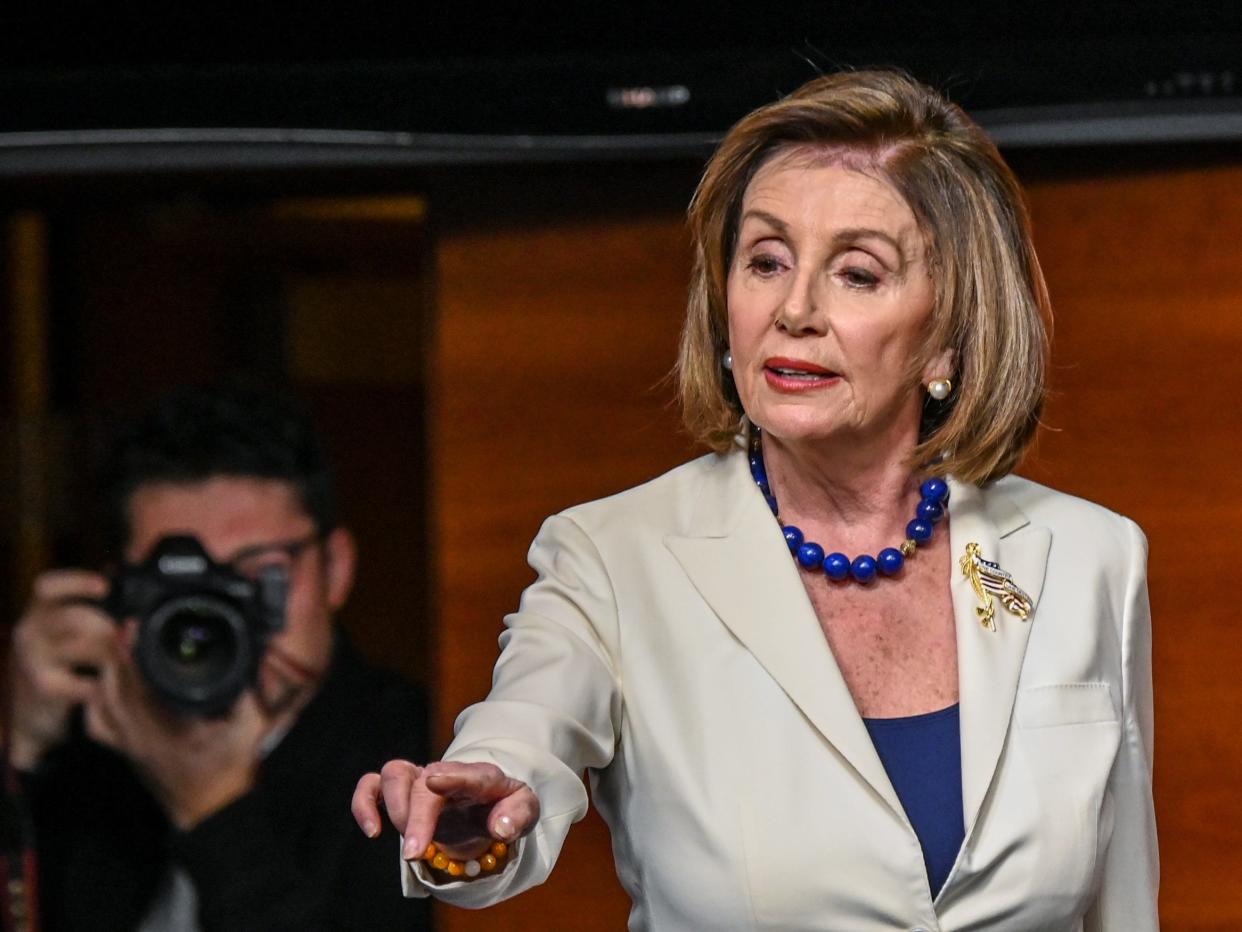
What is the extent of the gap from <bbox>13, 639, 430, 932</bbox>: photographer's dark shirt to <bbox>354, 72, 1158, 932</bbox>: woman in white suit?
0.81m

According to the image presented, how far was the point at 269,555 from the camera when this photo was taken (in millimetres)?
2234

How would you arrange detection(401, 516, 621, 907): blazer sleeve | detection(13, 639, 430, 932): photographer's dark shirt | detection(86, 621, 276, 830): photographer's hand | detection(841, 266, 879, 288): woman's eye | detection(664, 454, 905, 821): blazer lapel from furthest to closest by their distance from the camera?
1. detection(86, 621, 276, 830): photographer's hand
2. detection(13, 639, 430, 932): photographer's dark shirt
3. detection(841, 266, 879, 288): woman's eye
4. detection(664, 454, 905, 821): blazer lapel
5. detection(401, 516, 621, 907): blazer sleeve

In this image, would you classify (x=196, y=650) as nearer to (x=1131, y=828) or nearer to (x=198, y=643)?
(x=198, y=643)

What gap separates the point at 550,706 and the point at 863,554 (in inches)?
13.4

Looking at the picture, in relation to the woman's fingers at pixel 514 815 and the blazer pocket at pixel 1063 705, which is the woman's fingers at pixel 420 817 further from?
the blazer pocket at pixel 1063 705

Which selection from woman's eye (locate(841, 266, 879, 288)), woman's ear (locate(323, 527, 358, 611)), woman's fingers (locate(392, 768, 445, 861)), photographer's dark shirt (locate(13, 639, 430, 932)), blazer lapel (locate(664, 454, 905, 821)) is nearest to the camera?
woman's fingers (locate(392, 768, 445, 861))

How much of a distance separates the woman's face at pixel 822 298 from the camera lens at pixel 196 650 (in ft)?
2.99

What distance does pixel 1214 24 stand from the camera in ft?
6.61

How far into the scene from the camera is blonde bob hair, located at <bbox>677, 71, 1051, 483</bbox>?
1.39 metres

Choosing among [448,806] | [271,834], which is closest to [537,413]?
[271,834]

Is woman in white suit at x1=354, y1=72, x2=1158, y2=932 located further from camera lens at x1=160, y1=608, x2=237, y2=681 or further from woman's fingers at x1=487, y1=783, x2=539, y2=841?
camera lens at x1=160, y1=608, x2=237, y2=681

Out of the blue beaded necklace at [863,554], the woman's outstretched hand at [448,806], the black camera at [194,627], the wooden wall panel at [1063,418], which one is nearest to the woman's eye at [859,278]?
the blue beaded necklace at [863,554]

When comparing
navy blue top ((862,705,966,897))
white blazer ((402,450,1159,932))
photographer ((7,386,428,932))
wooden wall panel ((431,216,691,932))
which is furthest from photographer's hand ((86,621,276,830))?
navy blue top ((862,705,966,897))

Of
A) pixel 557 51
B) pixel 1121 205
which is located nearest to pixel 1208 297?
pixel 1121 205
